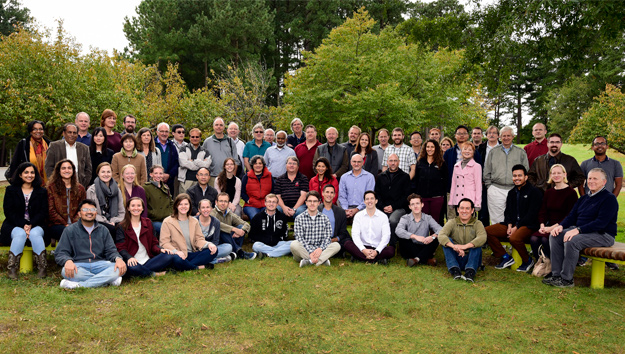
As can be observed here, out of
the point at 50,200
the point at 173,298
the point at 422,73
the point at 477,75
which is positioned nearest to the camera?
the point at 173,298

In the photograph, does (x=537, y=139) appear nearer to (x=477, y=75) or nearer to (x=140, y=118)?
(x=477, y=75)

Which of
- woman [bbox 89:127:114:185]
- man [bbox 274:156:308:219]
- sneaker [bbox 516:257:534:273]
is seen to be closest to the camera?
sneaker [bbox 516:257:534:273]

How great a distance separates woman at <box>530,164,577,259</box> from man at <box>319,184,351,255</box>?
10.4 feet

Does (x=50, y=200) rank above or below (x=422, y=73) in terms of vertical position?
below

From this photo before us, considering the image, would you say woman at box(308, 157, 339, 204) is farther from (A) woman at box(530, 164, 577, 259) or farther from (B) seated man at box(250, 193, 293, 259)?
(A) woman at box(530, 164, 577, 259)

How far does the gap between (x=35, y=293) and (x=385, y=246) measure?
530 cm

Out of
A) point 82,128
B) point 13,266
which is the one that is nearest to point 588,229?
point 13,266

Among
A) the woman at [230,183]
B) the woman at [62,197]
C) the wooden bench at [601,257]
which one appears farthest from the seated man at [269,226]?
the wooden bench at [601,257]

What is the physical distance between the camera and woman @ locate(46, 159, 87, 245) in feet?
22.5

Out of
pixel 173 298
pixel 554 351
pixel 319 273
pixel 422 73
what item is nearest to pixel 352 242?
pixel 319 273

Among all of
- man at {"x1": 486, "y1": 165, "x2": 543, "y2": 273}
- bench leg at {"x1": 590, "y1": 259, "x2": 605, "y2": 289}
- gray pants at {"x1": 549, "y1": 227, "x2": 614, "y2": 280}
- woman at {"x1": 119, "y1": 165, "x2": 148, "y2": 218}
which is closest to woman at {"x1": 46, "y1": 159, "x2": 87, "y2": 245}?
woman at {"x1": 119, "y1": 165, "x2": 148, "y2": 218}

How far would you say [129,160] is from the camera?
7.98 m

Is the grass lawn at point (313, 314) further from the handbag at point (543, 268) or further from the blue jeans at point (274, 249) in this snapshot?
the blue jeans at point (274, 249)

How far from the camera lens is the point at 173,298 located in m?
5.66
